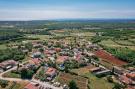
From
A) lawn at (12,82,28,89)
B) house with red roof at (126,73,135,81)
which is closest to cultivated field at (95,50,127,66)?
house with red roof at (126,73,135,81)

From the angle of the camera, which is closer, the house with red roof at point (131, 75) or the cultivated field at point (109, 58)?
the house with red roof at point (131, 75)

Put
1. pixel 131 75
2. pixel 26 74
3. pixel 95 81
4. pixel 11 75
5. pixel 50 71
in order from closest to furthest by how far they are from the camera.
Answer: pixel 95 81 < pixel 26 74 < pixel 11 75 < pixel 131 75 < pixel 50 71

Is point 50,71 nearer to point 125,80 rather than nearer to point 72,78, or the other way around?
point 72,78

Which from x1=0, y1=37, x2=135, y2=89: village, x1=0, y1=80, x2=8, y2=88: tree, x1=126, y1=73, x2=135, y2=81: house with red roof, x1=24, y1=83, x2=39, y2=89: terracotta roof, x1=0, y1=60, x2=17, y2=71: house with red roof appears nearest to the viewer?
x1=24, y1=83, x2=39, y2=89: terracotta roof

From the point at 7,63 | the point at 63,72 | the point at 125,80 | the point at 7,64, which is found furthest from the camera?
the point at 7,63

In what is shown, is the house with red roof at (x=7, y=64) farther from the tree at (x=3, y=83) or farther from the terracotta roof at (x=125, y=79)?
the terracotta roof at (x=125, y=79)

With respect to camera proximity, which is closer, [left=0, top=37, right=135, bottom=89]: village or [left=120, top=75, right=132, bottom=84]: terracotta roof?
[left=0, top=37, right=135, bottom=89]: village

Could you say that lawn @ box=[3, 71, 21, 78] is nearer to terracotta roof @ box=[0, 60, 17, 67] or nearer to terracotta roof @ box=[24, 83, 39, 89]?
terracotta roof @ box=[0, 60, 17, 67]

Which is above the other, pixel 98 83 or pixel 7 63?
pixel 7 63

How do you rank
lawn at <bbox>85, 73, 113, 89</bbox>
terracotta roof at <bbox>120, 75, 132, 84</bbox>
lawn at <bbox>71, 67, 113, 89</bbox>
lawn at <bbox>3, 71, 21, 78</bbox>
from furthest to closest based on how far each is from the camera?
lawn at <bbox>3, 71, 21, 78</bbox> → terracotta roof at <bbox>120, 75, 132, 84</bbox> → lawn at <bbox>71, 67, 113, 89</bbox> → lawn at <bbox>85, 73, 113, 89</bbox>

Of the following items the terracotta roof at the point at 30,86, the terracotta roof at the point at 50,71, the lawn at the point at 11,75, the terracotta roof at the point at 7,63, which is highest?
the terracotta roof at the point at 7,63

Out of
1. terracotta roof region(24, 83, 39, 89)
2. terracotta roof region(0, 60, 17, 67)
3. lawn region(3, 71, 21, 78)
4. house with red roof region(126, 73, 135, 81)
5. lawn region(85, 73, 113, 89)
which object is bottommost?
lawn region(85, 73, 113, 89)

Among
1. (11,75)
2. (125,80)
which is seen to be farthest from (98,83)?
(11,75)

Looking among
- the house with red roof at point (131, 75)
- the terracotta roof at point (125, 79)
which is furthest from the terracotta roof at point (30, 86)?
the house with red roof at point (131, 75)
